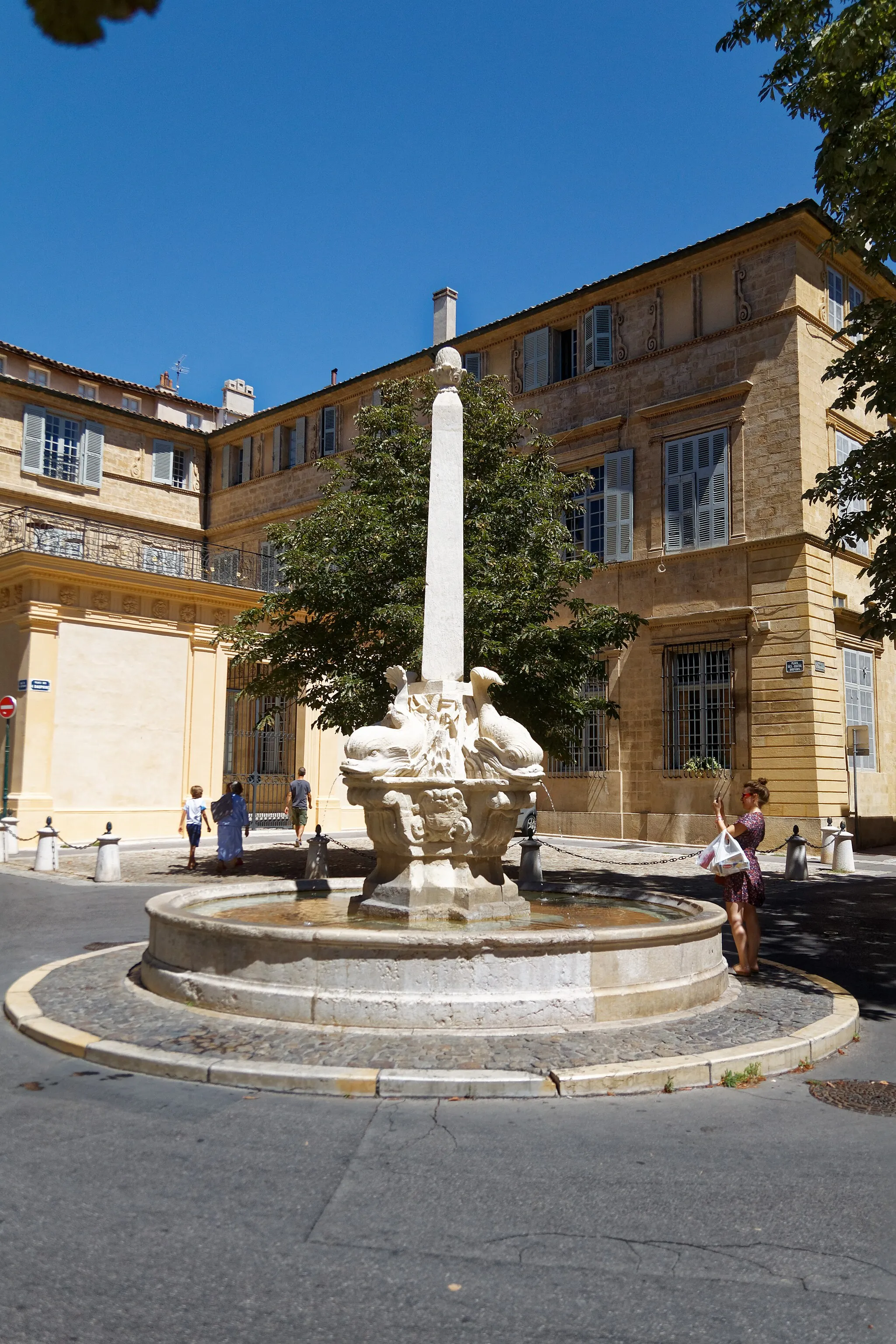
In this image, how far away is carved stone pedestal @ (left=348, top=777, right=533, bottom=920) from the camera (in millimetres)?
7699

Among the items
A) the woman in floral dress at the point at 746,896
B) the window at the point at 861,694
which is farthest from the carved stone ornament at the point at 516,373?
the woman in floral dress at the point at 746,896

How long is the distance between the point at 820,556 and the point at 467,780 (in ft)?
52.6

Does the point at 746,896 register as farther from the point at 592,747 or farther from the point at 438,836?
the point at 592,747

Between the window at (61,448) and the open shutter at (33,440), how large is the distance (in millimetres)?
13

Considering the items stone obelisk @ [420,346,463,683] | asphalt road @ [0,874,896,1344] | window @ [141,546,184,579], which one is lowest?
asphalt road @ [0,874,896,1344]

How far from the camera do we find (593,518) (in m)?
25.1

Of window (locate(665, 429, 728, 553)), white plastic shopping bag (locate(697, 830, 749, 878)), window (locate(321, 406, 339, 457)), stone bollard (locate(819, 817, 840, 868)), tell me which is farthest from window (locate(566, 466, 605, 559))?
white plastic shopping bag (locate(697, 830, 749, 878))

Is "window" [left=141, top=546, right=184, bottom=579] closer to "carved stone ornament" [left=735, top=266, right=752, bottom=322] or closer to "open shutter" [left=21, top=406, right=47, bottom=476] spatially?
"open shutter" [left=21, top=406, right=47, bottom=476]

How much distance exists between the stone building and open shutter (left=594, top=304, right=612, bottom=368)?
5 cm

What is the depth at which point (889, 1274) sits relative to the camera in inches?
131

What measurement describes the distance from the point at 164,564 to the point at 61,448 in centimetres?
1075

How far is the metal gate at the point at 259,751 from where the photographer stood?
2461cm

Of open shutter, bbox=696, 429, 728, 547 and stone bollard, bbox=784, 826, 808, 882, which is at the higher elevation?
open shutter, bbox=696, 429, 728, 547

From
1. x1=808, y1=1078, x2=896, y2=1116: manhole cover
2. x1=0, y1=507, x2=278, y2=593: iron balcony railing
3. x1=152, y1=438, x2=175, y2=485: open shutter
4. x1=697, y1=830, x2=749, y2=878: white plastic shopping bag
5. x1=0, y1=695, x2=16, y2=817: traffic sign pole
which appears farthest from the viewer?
x1=152, y1=438, x2=175, y2=485: open shutter
